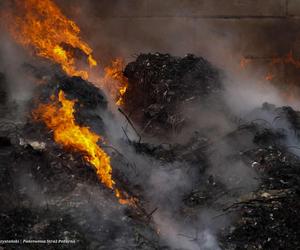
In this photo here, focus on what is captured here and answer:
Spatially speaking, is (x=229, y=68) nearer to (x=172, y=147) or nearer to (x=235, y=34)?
(x=235, y=34)

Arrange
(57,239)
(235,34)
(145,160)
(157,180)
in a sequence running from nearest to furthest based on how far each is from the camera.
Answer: (57,239)
(157,180)
(145,160)
(235,34)

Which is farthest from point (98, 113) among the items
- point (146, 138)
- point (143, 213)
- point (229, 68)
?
point (229, 68)

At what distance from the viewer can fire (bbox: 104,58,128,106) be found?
10.7 metres

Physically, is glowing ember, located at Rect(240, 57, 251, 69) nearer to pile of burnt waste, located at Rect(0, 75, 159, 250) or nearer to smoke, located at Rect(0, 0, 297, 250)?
smoke, located at Rect(0, 0, 297, 250)

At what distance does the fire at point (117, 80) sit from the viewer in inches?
420

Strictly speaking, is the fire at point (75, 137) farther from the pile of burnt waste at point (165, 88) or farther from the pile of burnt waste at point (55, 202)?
the pile of burnt waste at point (165, 88)

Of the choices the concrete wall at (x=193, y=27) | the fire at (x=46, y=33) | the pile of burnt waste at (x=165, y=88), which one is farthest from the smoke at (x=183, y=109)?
Answer: the fire at (x=46, y=33)

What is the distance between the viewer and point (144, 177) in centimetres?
712

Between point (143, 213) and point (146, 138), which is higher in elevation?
point (146, 138)

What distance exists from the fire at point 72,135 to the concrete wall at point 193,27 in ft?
14.3

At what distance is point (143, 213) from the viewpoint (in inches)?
245

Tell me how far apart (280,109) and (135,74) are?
141 inches

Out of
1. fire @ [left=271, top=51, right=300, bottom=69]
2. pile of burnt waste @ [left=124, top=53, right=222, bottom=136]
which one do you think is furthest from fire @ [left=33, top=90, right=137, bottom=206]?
fire @ [left=271, top=51, right=300, bottom=69]

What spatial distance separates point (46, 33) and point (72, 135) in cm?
456
